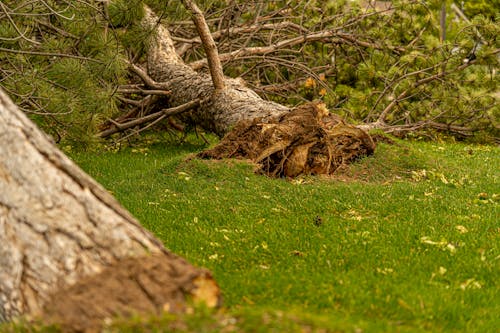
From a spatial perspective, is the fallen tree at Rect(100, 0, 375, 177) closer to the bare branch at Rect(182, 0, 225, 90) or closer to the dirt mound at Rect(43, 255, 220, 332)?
the bare branch at Rect(182, 0, 225, 90)

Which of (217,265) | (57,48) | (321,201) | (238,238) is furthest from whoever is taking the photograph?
(57,48)

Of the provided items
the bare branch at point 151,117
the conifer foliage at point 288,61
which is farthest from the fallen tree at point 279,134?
the conifer foliage at point 288,61

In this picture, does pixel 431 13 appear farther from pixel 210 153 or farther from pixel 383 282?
pixel 383 282

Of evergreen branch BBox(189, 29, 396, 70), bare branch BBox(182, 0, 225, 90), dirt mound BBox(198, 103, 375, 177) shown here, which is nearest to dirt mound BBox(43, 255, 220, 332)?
dirt mound BBox(198, 103, 375, 177)

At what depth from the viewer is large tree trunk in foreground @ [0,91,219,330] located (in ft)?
10.4

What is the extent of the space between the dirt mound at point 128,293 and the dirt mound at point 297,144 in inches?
181

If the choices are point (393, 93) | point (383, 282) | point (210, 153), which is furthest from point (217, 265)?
point (393, 93)

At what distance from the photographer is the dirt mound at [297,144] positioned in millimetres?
7957

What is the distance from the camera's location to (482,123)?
11570 mm

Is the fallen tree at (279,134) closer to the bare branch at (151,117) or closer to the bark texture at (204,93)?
the bark texture at (204,93)

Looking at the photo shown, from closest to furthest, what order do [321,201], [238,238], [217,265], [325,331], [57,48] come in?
[325,331]
[217,265]
[238,238]
[321,201]
[57,48]

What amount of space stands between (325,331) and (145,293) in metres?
0.79

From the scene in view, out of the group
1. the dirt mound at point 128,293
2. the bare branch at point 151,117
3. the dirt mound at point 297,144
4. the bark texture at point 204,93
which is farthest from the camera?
the bare branch at point 151,117

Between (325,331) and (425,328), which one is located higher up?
(325,331)
